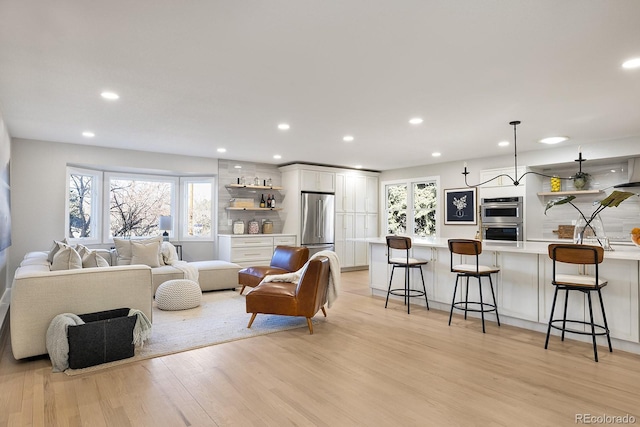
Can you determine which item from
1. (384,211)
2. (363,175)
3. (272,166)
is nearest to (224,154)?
(272,166)

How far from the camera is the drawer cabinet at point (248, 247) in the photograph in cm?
691

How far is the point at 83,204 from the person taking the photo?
249 inches

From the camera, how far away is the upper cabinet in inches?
303

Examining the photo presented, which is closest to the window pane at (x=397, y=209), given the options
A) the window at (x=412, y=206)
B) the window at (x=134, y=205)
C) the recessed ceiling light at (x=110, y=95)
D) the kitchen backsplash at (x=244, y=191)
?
the window at (x=412, y=206)

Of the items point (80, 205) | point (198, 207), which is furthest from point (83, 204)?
point (198, 207)

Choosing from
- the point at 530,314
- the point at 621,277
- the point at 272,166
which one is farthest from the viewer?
the point at 272,166

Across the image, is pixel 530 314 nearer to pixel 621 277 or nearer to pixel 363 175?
pixel 621 277

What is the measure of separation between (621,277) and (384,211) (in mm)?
5617

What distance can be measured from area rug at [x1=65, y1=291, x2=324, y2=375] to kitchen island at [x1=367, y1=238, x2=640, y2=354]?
1668 mm

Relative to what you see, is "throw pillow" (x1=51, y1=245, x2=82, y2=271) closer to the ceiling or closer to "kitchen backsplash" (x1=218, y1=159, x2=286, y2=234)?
the ceiling

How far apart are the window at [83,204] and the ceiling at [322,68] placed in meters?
1.24

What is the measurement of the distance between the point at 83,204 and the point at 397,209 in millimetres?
6312

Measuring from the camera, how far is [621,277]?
11.1 ft

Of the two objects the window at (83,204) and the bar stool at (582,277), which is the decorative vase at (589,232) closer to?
the bar stool at (582,277)
